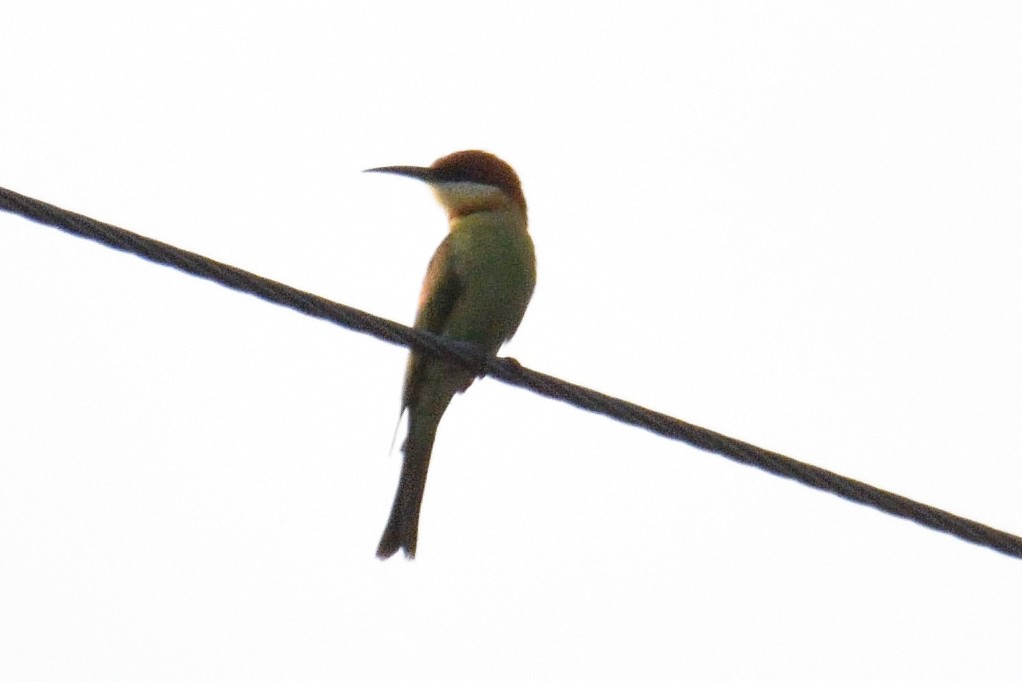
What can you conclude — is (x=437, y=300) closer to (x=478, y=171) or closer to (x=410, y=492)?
(x=410, y=492)

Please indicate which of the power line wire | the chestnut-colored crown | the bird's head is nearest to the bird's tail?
the bird's head

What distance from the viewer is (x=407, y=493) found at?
196 inches

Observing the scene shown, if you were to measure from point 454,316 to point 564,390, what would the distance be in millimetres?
2048

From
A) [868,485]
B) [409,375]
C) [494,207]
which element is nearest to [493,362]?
[868,485]

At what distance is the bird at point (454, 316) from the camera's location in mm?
4973

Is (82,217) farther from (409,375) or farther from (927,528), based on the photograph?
(409,375)

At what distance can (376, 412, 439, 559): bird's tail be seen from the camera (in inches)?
195

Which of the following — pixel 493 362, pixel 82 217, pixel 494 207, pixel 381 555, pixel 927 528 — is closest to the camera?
pixel 82 217

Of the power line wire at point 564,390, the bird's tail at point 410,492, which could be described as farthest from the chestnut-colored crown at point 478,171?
the power line wire at point 564,390

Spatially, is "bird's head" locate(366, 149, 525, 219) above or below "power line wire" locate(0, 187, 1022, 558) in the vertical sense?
above

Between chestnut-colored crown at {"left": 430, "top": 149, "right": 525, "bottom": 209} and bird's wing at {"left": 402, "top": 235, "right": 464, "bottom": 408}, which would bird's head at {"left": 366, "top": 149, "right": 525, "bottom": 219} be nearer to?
chestnut-colored crown at {"left": 430, "top": 149, "right": 525, "bottom": 209}

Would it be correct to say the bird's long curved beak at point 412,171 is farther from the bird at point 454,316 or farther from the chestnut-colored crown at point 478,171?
the bird at point 454,316

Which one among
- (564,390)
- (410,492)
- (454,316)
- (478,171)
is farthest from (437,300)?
(564,390)

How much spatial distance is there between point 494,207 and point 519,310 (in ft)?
1.68
